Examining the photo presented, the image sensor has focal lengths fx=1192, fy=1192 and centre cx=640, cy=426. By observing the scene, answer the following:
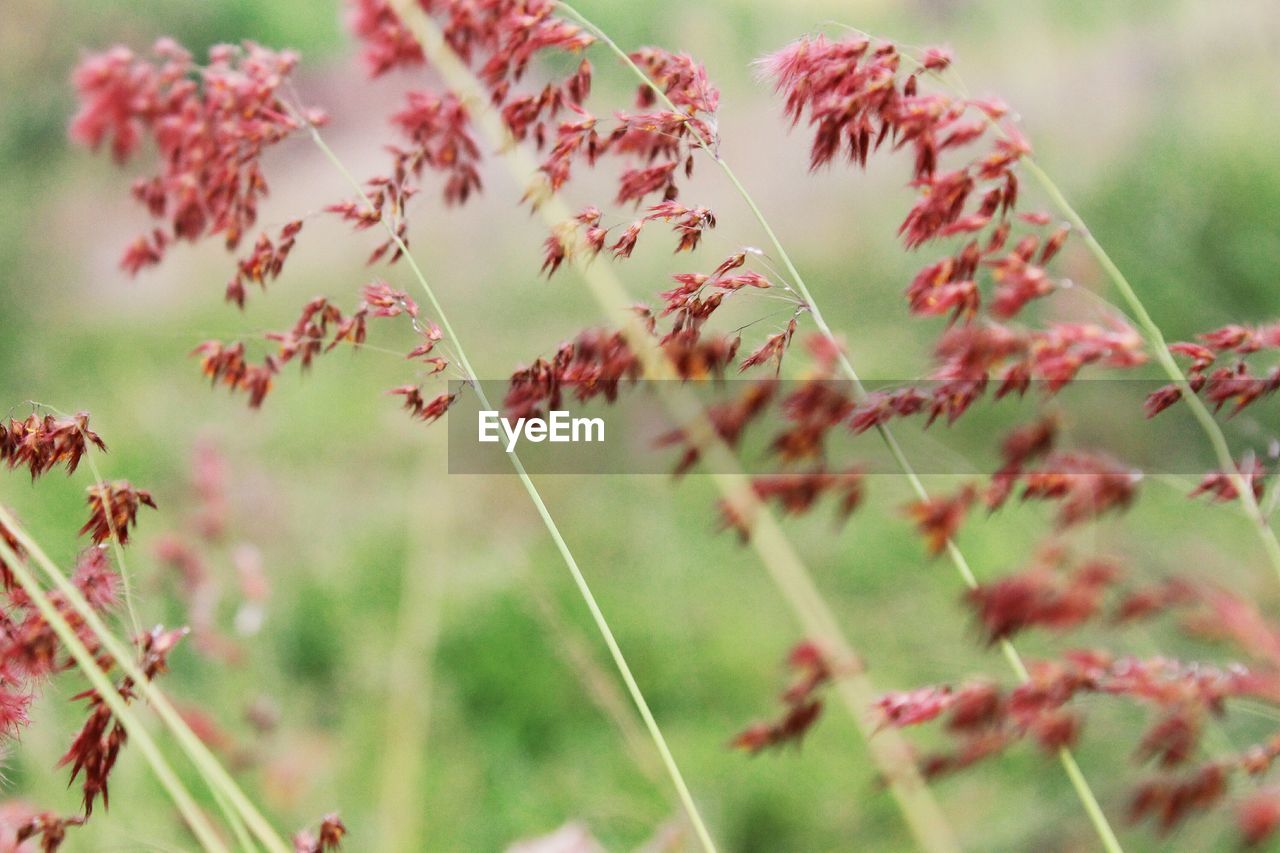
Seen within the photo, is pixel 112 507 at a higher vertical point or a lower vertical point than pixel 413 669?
lower

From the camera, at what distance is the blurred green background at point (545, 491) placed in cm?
101

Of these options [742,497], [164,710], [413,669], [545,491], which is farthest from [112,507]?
[545,491]

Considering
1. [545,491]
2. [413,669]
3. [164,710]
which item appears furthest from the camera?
[545,491]

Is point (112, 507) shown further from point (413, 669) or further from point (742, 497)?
point (413, 669)

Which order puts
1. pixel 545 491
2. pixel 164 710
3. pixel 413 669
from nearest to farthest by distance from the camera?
pixel 164 710 → pixel 413 669 → pixel 545 491

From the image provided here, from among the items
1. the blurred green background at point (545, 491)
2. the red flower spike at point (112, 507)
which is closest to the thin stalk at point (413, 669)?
the blurred green background at point (545, 491)

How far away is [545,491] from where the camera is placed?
158 cm

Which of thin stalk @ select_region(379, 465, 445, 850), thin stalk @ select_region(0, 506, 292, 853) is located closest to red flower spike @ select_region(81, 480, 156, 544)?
thin stalk @ select_region(0, 506, 292, 853)

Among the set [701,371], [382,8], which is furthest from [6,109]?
[701,371]

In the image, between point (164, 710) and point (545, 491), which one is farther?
point (545, 491)

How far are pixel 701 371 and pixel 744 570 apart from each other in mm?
1016

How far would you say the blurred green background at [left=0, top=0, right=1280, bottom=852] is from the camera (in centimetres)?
101

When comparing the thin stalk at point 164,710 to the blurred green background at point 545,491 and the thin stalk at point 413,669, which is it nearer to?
the blurred green background at point 545,491

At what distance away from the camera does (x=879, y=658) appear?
1228 millimetres
